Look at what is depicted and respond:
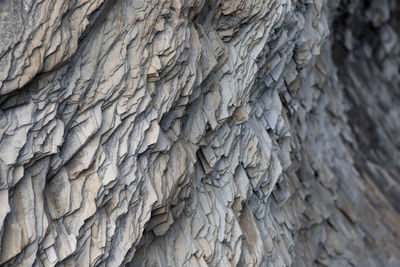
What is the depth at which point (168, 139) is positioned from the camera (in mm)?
5316

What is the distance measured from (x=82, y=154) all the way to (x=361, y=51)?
Result: 8813mm

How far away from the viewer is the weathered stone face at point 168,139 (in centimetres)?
419

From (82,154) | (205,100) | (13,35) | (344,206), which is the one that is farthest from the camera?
(344,206)

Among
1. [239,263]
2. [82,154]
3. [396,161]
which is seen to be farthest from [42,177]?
[396,161]

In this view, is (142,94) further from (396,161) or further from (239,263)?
(396,161)

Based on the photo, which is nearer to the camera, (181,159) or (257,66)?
(181,159)

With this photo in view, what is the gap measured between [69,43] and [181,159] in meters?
1.61

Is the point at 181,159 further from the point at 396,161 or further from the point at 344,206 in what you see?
the point at 396,161

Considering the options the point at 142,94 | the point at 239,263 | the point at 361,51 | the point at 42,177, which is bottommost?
the point at 239,263

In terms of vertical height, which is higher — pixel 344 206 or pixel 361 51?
pixel 361 51

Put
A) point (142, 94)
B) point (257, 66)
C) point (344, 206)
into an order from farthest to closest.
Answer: point (344, 206), point (257, 66), point (142, 94)

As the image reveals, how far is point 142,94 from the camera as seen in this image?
4.92m

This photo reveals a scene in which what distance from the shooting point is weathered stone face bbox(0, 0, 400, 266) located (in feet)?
13.7

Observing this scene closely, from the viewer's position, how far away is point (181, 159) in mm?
5441
